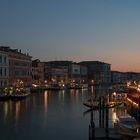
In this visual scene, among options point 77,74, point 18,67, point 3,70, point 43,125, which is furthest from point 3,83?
point 77,74

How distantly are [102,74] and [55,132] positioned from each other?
89.4 m

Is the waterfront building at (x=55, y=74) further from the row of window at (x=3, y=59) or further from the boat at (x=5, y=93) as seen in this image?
the boat at (x=5, y=93)

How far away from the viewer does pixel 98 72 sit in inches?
4173

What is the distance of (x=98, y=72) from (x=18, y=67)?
58.0 meters

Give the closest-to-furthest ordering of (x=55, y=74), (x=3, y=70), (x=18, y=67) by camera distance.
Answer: (x=3, y=70) → (x=18, y=67) → (x=55, y=74)

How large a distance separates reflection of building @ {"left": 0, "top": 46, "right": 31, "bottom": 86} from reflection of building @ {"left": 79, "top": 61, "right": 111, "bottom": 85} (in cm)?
4774

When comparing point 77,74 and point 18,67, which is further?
point 77,74

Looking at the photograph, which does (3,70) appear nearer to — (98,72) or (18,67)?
(18,67)

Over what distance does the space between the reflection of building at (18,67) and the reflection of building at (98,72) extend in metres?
47.7

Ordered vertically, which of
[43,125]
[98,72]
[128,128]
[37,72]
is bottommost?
[43,125]

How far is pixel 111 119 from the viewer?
22141 millimetres

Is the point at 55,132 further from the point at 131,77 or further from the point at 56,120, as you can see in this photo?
the point at 131,77

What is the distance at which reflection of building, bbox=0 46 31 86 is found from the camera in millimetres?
46812

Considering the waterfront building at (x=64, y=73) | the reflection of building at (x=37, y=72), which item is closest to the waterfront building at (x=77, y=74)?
the waterfront building at (x=64, y=73)
